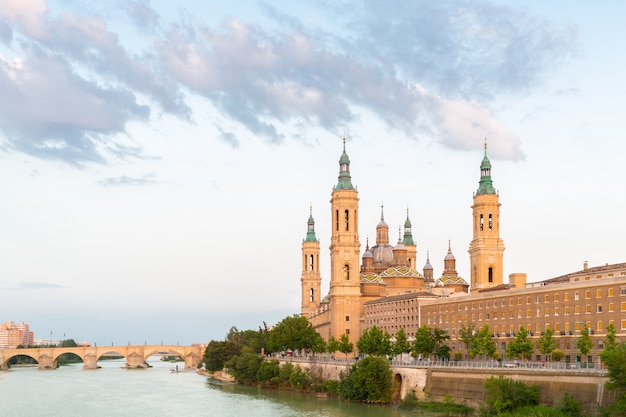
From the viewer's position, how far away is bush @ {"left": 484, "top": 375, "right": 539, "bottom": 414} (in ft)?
217

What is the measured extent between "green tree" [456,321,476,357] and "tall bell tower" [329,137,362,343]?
38.2 meters

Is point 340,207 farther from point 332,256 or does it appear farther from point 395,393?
point 395,393

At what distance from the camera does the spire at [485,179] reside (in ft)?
446

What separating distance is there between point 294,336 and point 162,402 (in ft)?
110

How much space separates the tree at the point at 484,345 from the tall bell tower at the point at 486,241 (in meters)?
44.5

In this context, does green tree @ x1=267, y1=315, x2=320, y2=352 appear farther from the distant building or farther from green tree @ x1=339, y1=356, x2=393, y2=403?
green tree @ x1=339, y1=356, x2=393, y2=403

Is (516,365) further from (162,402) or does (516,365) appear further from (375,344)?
(162,402)

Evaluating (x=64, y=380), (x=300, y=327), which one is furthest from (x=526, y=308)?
(x=64, y=380)

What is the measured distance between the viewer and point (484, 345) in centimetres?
8606

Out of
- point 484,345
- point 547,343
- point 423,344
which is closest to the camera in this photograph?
point 547,343

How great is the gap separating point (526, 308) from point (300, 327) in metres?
52.6

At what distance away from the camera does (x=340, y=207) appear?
465ft

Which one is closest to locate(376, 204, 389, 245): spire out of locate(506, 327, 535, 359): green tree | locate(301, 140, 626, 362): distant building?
locate(301, 140, 626, 362): distant building

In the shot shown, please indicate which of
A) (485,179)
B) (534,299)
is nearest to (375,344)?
(534,299)
